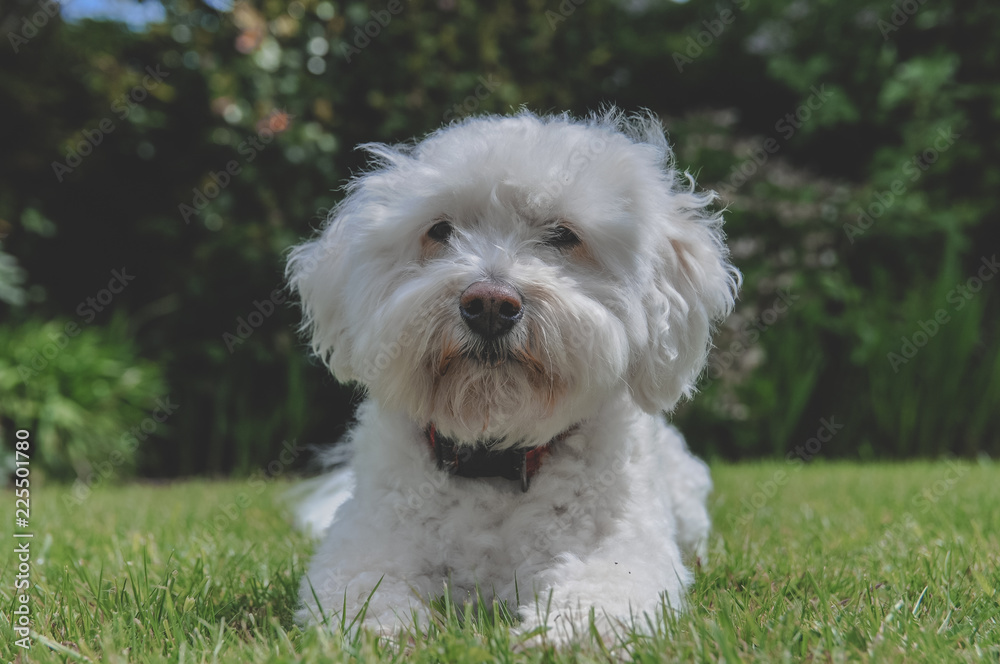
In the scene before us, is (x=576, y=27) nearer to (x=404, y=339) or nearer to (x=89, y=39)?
(x=89, y=39)

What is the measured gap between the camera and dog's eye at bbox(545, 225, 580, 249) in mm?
2135

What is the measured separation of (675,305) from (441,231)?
650 millimetres

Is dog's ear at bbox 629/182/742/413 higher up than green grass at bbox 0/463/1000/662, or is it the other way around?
dog's ear at bbox 629/182/742/413

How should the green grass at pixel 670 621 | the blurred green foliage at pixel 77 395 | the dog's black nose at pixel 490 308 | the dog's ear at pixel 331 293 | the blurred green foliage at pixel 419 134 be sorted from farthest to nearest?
the blurred green foliage at pixel 419 134
the blurred green foliage at pixel 77 395
the dog's ear at pixel 331 293
the dog's black nose at pixel 490 308
the green grass at pixel 670 621

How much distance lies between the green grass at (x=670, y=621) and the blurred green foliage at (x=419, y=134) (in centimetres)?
205

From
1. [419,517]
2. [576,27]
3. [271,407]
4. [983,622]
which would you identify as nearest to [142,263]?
[271,407]

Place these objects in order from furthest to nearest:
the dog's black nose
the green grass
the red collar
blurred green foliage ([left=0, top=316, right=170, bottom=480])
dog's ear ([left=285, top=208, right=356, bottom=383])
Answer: blurred green foliage ([left=0, top=316, right=170, bottom=480])
dog's ear ([left=285, top=208, right=356, bottom=383])
the red collar
the dog's black nose
the green grass

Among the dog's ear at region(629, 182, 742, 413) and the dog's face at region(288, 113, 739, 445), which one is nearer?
the dog's face at region(288, 113, 739, 445)

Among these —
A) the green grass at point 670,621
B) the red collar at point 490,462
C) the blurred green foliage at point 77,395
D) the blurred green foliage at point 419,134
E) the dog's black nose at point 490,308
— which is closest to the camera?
the green grass at point 670,621

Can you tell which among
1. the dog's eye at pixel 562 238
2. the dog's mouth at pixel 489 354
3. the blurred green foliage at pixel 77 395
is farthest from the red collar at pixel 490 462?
the blurred green foliage at pixel 77 395

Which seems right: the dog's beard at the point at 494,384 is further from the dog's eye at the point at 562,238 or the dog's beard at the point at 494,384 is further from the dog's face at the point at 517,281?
the dog's eye at the point at 562,238

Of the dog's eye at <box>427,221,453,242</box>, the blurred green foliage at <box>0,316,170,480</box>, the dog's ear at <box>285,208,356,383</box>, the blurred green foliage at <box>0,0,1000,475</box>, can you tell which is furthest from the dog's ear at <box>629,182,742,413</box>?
the blurred green foliage at <box>0,316,170,480</box>

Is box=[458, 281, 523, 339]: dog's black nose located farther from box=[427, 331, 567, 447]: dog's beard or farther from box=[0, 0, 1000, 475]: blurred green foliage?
box=[0, 0, 1000, 475]: blurred green foliage

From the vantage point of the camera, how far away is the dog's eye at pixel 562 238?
2.13 m
